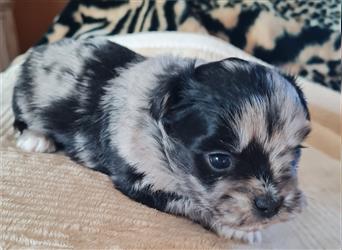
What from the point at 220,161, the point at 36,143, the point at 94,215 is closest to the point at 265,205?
the point at 220,161

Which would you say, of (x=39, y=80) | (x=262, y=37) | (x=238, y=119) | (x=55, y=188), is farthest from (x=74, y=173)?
(x=262, y=37)

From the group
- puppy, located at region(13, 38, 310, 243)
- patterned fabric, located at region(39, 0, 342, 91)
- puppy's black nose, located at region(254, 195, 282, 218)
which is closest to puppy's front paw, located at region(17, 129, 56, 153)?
puppy, located at region(13, 38, 310, 243)

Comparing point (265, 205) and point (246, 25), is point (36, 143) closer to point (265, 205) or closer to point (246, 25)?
point (265, 205)

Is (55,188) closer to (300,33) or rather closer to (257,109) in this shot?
(257,109)

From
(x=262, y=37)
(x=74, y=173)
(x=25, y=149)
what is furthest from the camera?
(x=262, y=37)

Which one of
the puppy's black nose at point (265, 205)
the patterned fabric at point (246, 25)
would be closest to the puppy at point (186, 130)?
the puppy's black nose at point (265, 205)

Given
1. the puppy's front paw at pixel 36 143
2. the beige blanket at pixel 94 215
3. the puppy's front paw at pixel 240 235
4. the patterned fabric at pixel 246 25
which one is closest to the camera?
the beige blanket at pixel 94 215

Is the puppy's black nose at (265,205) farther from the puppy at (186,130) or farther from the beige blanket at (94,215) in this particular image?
the beige blanket at (94,215)
